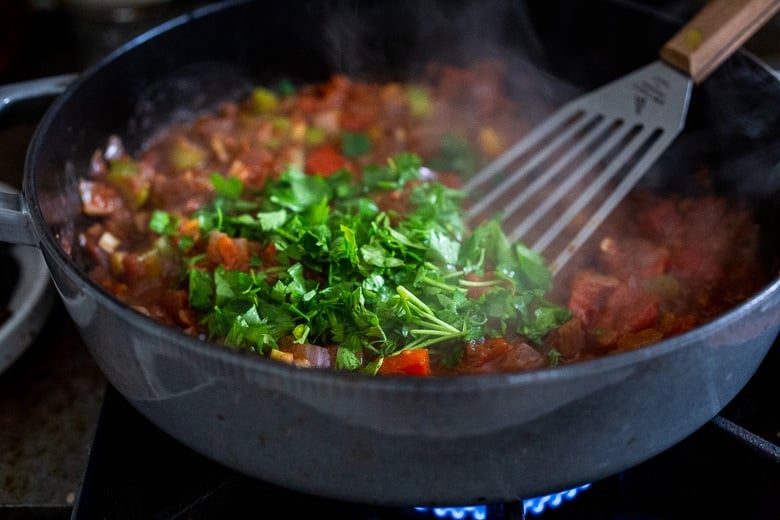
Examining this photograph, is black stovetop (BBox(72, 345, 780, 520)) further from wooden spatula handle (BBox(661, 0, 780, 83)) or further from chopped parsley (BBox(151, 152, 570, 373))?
wooden spatula handle (BBox(661, 0, 780, 83))

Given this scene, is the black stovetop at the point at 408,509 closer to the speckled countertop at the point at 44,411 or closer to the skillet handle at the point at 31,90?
the speckled countertop at the point at 44,411

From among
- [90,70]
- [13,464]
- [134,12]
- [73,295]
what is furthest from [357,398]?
[134,12]

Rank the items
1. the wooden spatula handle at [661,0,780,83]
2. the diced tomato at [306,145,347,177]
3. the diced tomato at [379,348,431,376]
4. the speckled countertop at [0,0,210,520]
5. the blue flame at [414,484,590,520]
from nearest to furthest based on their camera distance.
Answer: the diced tomato at [379,348,431,376]
the blue flame at [414,484,590,520]
the speckled countertop at [0,0,210,520]
the wooden spatula handle at [661,0,780,83]
the diced tomato at [306,145,347,177]

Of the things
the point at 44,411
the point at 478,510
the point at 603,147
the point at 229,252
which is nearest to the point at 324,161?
the point at 229,252

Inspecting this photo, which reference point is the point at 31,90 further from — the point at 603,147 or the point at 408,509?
the point at 603,147

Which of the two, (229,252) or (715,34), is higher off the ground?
(715,34)

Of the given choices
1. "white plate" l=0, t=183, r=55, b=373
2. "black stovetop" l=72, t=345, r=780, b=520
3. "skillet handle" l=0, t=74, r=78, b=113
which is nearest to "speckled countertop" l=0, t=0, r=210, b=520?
"white plate" l=0, t=183, r=55, b=373
